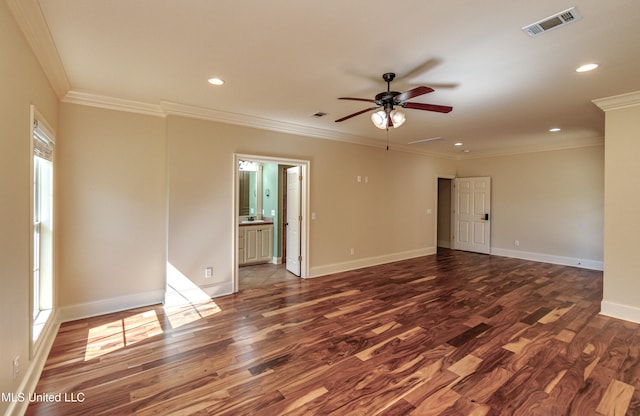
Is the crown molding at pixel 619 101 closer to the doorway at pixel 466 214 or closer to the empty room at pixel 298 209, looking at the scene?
the empty room at pixel 298 209

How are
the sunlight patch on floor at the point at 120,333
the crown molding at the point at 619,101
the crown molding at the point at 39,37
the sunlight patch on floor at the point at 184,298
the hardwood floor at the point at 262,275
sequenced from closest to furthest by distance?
1. the crown molding at the point at 39,37
2. the sunlight patch on floor at the point at 120,333
3. the crown molding at the point at 619,101
4. the sunlight patch on floor at the point at 184,298
5. the hardwood floor at the point at 262,275

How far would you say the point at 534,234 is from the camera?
670 cm

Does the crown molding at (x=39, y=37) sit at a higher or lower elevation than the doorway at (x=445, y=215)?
higher

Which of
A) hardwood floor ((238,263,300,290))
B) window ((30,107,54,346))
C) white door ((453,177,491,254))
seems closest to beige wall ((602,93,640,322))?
white door ((453,177,491,254))

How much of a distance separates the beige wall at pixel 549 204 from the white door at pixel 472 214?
6.3 inches

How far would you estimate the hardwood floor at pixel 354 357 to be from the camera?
2.05 metres

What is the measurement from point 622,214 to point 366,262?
389cm

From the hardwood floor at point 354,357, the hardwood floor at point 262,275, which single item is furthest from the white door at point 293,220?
the hardwood floor at point 354,357

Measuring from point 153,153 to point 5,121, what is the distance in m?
2.26

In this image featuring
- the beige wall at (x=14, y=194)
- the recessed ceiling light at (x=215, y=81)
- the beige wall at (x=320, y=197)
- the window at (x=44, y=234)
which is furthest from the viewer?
the beige wall at (x=320, y=197)

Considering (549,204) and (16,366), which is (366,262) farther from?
(16,366)

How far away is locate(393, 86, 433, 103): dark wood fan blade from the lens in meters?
2.38

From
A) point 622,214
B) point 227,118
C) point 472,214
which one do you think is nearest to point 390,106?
point 227,118

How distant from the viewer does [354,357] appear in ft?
8.64
